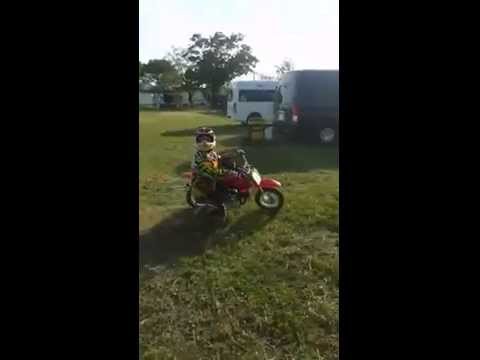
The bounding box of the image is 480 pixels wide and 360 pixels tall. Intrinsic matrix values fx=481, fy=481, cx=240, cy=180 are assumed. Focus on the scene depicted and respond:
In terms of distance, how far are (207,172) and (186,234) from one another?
2.09 feet

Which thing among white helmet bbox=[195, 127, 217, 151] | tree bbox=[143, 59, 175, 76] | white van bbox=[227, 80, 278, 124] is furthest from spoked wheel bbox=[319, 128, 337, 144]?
white helmet bbox=[195, 127, 217, 151]

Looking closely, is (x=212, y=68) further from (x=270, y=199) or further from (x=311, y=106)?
(x=270, y=199)

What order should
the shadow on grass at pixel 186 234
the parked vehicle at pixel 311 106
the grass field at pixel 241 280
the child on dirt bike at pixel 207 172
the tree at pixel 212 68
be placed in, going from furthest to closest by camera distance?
1. the tree at pixel 212 68
2. the parked vehicle at pixel 311 106
3. the child on dirt bike at pixel 207 172
4. the shadow on grass at pixel 186 234
5. the grass field at pixel 241 280

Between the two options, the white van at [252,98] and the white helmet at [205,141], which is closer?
the white helmet at [205,141]

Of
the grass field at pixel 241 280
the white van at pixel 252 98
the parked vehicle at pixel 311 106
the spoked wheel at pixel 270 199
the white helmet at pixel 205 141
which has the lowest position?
the grass field at pixel 241 280

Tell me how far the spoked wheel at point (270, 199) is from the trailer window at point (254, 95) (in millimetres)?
8497

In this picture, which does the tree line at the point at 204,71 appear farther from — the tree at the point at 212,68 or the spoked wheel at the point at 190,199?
the spoked wheel at the point at 190,199

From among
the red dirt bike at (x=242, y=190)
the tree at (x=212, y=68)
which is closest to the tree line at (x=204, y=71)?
the tree at (x=212, y=68)

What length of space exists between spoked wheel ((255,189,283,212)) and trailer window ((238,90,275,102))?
8.50m

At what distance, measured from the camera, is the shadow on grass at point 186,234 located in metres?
3.20

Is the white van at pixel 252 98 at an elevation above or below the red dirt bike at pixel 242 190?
above
